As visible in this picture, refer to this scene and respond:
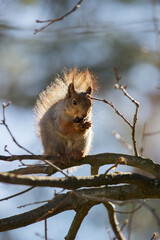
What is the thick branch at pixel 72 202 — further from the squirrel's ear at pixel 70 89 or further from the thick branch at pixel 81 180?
the squirrel's ear at pixel 70 89

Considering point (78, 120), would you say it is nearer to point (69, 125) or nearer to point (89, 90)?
point (69, 125)

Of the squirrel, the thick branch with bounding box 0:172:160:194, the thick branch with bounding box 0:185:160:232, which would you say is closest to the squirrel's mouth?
the squirrel

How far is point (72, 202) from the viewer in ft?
8.52

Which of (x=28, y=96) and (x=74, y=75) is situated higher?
(x=28, y=96)

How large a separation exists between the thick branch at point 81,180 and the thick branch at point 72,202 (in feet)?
0.36

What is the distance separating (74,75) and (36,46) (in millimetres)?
3924

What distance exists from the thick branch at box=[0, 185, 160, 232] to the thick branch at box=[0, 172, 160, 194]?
109mm

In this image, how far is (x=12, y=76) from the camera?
731cm

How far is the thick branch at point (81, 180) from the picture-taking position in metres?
1.84

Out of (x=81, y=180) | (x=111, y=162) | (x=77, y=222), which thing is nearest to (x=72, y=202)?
(x=77, y=222)

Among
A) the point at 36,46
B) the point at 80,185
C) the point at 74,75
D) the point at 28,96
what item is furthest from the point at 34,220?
the point at 36,46

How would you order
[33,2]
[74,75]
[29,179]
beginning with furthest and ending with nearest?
[33,2] < [74,75] < [29,179]

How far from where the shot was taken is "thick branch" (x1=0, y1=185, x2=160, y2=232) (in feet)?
7.86

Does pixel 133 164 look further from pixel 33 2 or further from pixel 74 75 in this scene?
pixel 33 2
